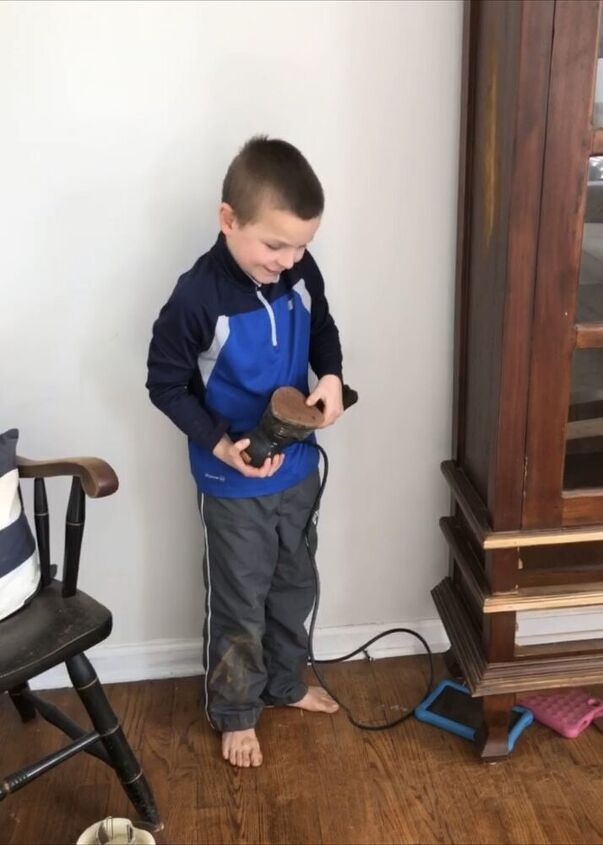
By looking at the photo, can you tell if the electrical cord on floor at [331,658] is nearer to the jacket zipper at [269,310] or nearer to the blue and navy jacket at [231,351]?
the blue and navy jacket at [231,351]

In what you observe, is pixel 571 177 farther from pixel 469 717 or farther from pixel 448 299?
pixel 469 717

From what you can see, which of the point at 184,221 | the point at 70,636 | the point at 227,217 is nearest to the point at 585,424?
the point at 227,217

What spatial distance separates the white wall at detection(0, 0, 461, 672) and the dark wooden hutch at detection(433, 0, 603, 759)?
91 millimetres

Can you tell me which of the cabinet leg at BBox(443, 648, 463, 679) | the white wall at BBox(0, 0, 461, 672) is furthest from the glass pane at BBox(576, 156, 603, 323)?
the cabinet leg at BBox(443, 648, 463, 679)

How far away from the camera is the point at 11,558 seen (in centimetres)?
144

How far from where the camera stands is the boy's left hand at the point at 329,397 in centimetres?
148

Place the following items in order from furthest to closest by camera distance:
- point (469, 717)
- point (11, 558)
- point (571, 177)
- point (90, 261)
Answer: point (469, 717) < point (90, 261) < point (11, 558) < point (571, 177)

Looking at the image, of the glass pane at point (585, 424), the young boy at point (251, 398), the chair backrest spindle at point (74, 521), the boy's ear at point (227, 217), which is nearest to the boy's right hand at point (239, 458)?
the young boy at point (251, 398)

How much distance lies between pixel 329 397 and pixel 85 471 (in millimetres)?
429

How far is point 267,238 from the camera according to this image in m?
1.33

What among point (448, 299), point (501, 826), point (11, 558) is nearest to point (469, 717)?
point (501, 826)

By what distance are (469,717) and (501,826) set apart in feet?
0.83

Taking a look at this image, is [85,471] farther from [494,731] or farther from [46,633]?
[494,731]

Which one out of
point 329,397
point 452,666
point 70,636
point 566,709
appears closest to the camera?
point 70,636
